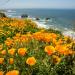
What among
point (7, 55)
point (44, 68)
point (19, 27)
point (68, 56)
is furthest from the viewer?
point (19, 27)

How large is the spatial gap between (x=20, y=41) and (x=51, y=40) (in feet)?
1.91

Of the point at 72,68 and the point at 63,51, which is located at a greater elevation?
the point at 63,51

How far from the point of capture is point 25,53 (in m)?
3.69

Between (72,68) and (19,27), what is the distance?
17.7 feet

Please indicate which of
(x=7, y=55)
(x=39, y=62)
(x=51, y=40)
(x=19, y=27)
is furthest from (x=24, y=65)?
(x=19, y=27)

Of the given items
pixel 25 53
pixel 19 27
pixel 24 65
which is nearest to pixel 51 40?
pixel 25 53

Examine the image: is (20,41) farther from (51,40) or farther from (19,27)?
(19,27)

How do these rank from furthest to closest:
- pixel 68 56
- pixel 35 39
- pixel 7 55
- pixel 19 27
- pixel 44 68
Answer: pixel 19 27, pixel 35 39, pixel 7 55, pixel 68 56, pixel 44 68

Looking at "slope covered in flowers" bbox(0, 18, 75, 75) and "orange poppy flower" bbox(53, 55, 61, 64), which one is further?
"orange poppy flower" bbox(53, 55, 61, 64)

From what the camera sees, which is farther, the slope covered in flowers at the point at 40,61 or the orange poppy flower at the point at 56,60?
the orange poppy flower at the point at 56,60

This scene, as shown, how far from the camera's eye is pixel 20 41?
172 inches

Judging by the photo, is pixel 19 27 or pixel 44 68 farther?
pixel 19 27

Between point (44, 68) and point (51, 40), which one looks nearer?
point (44, 68)

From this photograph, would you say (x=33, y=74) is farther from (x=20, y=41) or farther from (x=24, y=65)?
(x=20, y=41)
